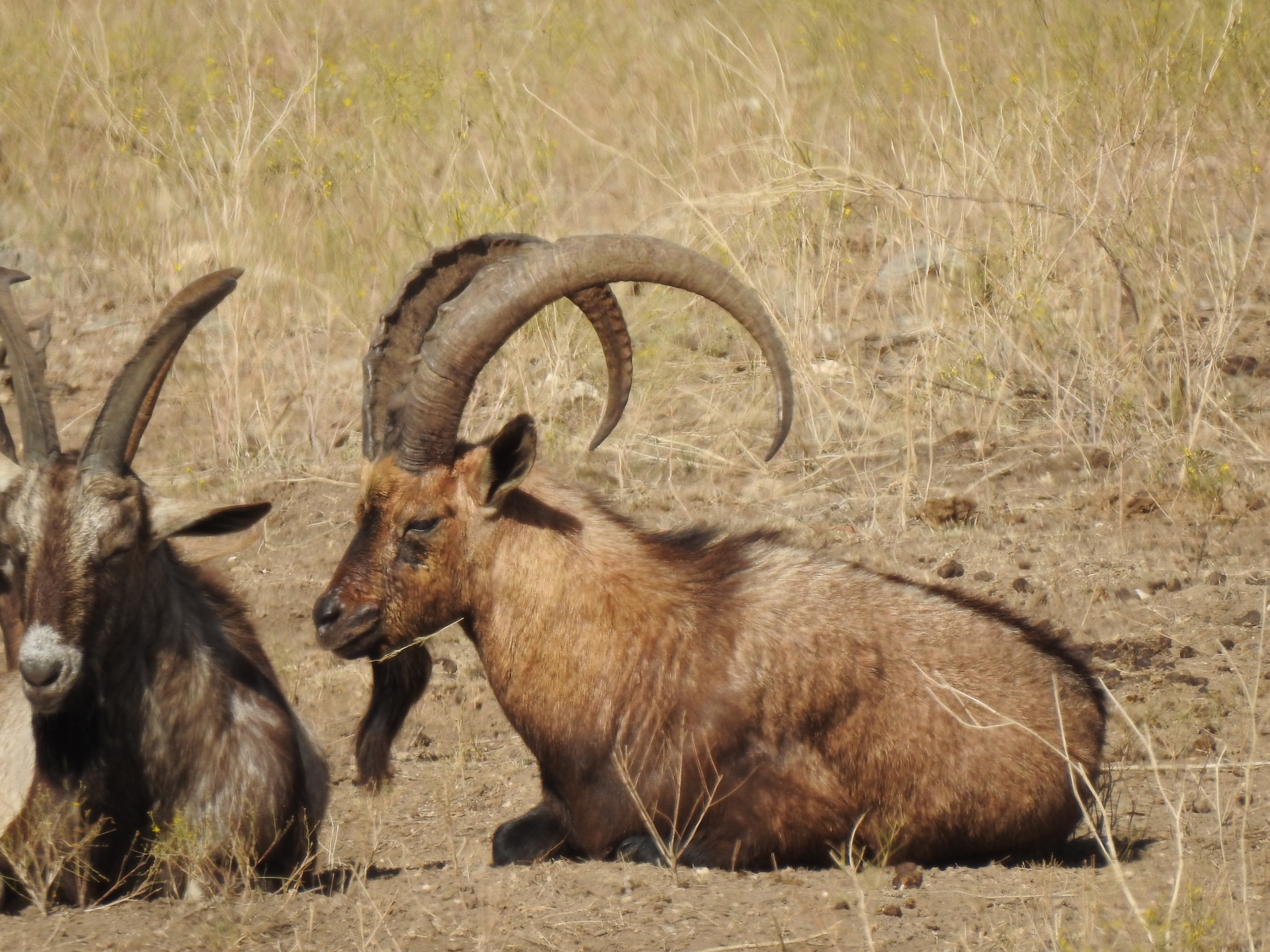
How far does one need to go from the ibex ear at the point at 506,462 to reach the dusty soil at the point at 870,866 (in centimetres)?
103

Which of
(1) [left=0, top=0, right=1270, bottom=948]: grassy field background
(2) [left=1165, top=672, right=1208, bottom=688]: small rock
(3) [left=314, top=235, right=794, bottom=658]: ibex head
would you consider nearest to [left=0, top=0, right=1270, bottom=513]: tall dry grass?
(1) [left=0, top=0, right=1270, bottom=948]: grassy field background

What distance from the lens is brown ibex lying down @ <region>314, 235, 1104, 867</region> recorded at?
525cm

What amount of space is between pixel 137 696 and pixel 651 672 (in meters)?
1.73

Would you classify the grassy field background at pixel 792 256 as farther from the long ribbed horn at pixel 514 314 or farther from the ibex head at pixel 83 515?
the ibex head at pixel 83 515

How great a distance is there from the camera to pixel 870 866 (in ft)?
16.6

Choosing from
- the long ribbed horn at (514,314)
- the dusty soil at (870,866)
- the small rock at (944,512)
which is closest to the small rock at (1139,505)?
the dusty soil at (870,866)

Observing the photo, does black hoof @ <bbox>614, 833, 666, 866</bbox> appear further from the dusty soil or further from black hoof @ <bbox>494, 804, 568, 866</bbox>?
black hoof @ <bbox>494, 804, 568, 866</bbox>

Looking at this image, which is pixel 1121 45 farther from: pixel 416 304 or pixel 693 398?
pixel 416 304

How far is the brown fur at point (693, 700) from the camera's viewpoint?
5.25 metres

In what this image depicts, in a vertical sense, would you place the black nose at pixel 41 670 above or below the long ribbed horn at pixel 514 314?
below

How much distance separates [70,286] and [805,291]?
→ 689 centimetres

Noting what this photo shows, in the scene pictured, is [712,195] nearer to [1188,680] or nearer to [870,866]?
[1188,680]

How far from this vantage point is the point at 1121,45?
40.7ft

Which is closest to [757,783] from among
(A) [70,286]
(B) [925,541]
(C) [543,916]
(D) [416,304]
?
(C) [543,916]
